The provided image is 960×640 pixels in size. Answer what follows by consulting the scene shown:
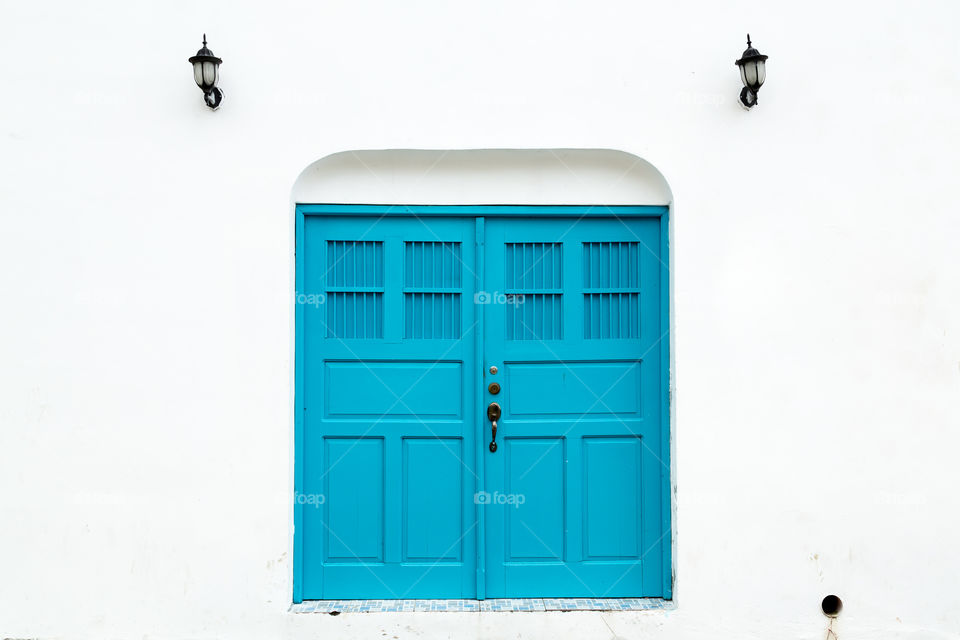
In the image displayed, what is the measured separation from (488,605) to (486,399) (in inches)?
39.8

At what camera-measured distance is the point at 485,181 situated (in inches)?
121

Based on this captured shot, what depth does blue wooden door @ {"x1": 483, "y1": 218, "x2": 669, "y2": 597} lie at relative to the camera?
10.1 ft

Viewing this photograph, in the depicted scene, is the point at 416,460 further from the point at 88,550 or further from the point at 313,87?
the point at 313,87

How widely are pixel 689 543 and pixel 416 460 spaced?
4.53 feet

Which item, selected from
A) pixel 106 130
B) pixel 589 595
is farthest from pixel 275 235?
pixel 589 595

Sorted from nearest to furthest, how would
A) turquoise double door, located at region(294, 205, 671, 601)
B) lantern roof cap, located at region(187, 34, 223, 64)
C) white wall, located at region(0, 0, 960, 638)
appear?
lantern roof cap, located at region(187, 34, 223, 64) < white wall, located at region(0, 0, 960, 638) < turquoise double door, located at region(294, 205, 671, 601)

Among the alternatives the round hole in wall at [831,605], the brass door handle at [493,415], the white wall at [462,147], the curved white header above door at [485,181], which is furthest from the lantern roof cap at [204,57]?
the round hole in wall at [831,605]

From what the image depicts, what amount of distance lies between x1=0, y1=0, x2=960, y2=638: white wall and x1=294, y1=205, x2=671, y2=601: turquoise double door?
0.22 meters

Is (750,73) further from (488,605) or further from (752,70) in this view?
(488,605)

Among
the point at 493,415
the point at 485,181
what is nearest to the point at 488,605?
the point at 493,415

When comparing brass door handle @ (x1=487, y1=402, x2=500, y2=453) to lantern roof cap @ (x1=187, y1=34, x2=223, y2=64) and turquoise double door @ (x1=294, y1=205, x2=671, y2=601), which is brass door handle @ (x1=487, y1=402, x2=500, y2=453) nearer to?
turquoise double door @ (x1=294, y1=205, x2=671, y2=601)

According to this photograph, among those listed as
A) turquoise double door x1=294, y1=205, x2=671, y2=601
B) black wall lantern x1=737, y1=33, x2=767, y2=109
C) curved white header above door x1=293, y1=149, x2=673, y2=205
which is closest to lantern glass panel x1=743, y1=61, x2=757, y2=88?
black wall lantern x1=737, y1=33, x2=767, y2=109

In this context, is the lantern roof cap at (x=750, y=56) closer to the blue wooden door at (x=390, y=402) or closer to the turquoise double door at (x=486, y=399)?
the turquoise double door at (x=486, y=399)

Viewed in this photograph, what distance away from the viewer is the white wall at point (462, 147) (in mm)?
2852
